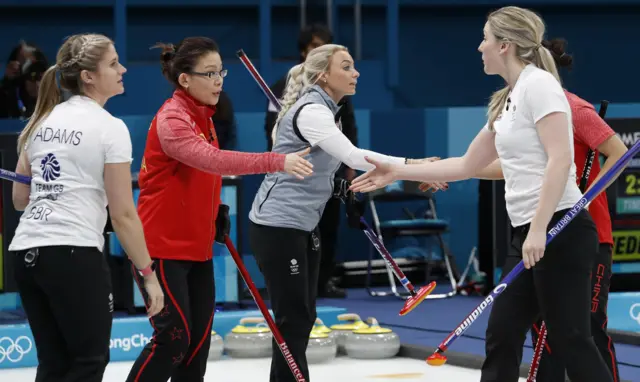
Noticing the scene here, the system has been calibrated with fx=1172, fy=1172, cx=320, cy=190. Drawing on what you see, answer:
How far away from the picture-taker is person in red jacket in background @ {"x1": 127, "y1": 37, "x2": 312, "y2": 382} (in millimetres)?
4254

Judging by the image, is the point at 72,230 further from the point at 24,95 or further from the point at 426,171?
the point at 24,95

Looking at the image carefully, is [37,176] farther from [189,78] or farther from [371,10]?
[371,10]

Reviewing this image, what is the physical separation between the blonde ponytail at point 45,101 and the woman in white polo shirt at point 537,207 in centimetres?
147

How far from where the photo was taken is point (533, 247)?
3775 millimetres

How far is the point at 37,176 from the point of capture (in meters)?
3.77

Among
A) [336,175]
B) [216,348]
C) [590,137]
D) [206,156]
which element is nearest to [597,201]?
[590,137]

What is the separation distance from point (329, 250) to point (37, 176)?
533 cm

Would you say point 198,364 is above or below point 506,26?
below

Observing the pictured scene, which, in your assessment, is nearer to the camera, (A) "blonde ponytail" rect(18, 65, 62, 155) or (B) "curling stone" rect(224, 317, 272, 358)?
(A) "blonde ponytail" rect(18, 65, 62, 155)

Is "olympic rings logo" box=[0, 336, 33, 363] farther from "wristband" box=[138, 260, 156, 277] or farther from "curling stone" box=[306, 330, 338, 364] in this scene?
"wristband" box=[138, 260, 156, 277]

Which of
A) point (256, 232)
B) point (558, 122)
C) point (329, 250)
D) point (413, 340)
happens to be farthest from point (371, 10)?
point (558, 122)

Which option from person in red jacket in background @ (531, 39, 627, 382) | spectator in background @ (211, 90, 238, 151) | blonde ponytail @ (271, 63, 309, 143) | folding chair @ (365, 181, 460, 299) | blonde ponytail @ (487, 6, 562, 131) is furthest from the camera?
folding chair @ (365, 181, 460, 299)

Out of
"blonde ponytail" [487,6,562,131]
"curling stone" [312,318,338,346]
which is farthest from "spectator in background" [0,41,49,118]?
"blonde ponytail" [487,6,562,131]

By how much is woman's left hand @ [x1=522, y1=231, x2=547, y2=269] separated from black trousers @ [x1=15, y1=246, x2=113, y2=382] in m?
1.36
